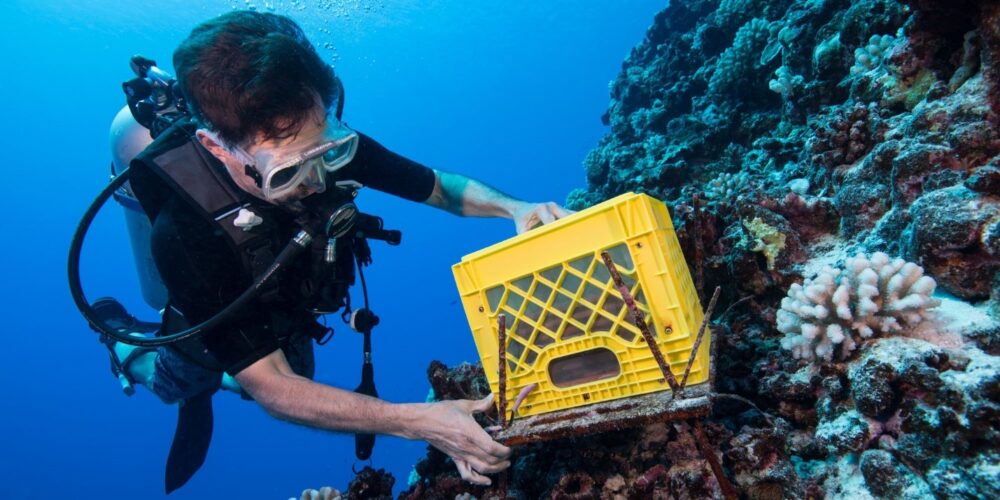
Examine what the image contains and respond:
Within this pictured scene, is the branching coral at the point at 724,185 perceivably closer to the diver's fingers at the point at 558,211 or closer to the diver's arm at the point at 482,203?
the diver's arm at the point at 482,203

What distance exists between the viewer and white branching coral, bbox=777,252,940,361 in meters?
2.15

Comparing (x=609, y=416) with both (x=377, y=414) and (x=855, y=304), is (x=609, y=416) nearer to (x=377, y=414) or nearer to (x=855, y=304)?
(x=377, y=414)

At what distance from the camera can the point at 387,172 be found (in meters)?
4.68

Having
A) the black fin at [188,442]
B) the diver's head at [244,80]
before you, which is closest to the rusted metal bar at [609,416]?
the diver's head at [244,80]

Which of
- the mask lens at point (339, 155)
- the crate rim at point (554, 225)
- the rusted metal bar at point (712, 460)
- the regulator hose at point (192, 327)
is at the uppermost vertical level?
the mask lens at point (339, 155)

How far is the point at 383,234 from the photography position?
13.9 feet

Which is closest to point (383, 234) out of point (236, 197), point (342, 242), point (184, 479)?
point (342, 242)

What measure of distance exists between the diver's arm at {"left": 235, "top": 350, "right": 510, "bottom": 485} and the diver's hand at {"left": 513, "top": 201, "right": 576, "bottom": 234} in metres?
1.31

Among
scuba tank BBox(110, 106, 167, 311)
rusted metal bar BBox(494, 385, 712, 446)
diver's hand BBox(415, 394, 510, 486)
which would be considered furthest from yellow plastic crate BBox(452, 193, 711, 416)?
scuba tank BBox(110, 106, 167, 311)

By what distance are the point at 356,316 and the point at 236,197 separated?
157 centimetres

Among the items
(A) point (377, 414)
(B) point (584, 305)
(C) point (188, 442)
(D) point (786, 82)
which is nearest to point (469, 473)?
(A) point (377, 414)

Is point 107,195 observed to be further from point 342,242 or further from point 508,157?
point 508,157

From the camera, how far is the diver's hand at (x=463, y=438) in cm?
232

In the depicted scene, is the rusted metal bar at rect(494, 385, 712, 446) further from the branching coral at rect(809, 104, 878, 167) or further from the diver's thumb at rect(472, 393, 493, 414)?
the branching coral at rect(809, 104, 878, 167)
